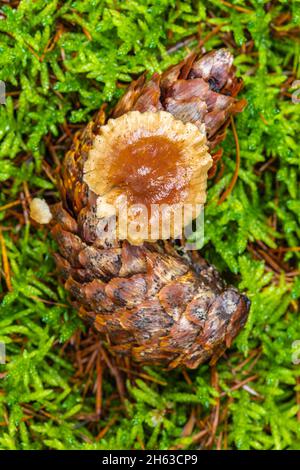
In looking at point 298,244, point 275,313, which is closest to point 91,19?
point 298,244

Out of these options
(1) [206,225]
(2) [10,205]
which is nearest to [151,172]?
(1) [206,225]

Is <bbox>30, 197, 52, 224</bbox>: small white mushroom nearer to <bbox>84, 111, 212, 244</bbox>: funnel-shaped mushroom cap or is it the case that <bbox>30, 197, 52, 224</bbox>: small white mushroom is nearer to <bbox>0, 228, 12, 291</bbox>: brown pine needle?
<bbox>0, 228, 12, 291</bbox>: brown pine needle

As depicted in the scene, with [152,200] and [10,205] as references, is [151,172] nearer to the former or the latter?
[152,200]

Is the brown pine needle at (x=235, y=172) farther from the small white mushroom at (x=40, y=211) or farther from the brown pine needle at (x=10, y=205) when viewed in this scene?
the brown pine needle at (x=10, y=205)

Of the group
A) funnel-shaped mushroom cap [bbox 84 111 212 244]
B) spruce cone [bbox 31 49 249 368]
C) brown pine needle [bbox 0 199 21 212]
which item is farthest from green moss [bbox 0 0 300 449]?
funnel-shaped mushroom cap [bbox 84 111 212 244]
